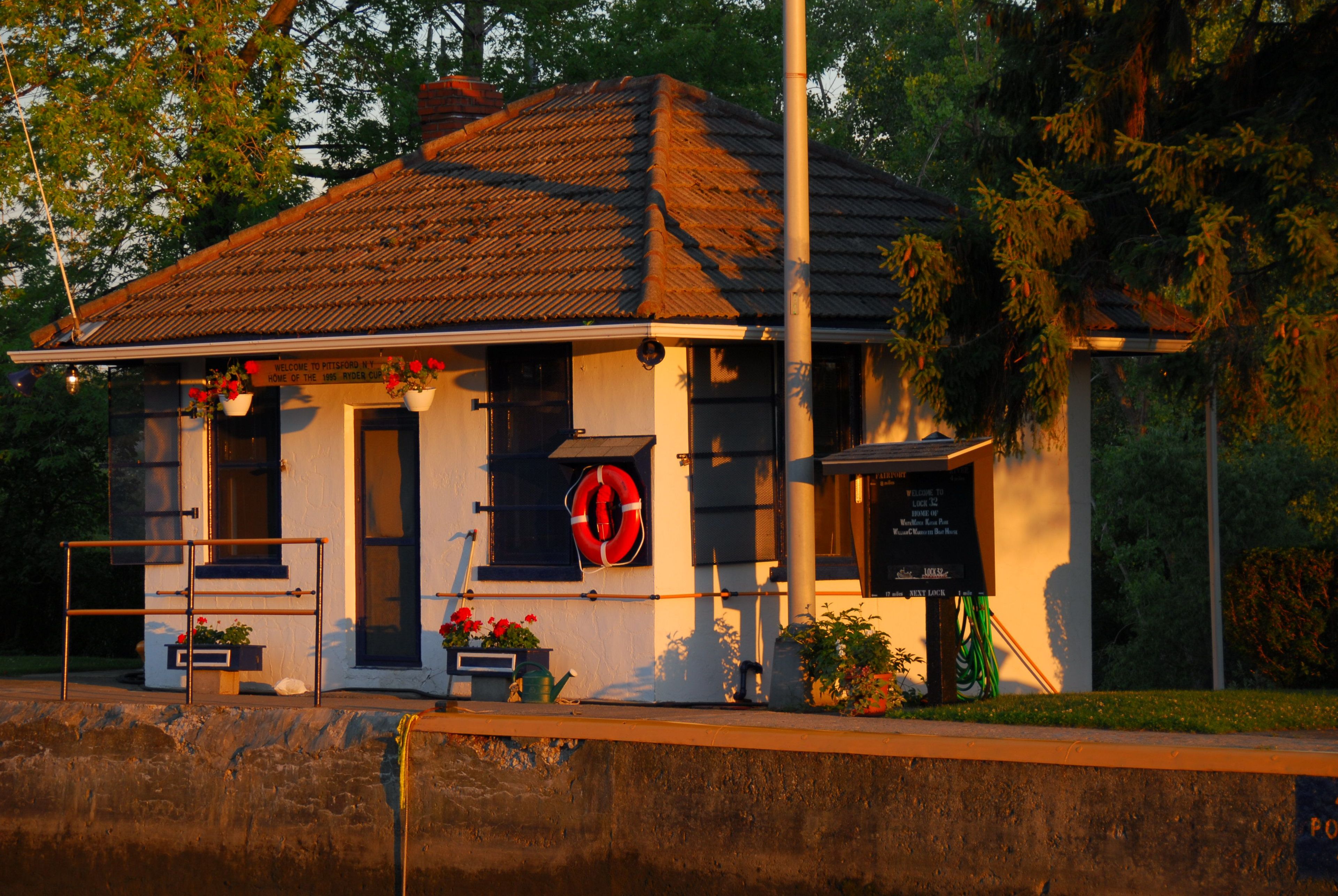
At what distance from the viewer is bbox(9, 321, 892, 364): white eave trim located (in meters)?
11.5

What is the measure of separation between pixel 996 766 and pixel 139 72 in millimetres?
13266

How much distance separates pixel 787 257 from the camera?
11344 millimetres

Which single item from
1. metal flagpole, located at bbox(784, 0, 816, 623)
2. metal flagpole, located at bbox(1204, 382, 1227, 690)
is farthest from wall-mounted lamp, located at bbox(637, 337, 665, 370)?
metal flagpole, located at bbox(1204, 382, 1227, 690)

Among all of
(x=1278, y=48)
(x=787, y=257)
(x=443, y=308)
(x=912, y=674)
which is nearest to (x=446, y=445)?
(x=443, y=308)

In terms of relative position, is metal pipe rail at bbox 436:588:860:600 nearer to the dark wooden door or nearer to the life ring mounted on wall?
the life ring mounted on wall

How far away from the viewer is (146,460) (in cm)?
1419

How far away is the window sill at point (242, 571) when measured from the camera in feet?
44.8

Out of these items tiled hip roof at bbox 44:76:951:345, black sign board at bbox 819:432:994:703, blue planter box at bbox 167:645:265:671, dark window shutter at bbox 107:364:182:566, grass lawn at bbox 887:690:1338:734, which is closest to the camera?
grass lawn at bbox 887:690:1338:734

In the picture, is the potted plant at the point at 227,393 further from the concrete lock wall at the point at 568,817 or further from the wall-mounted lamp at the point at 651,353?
the wall-mounted lamp at the point at 651,353

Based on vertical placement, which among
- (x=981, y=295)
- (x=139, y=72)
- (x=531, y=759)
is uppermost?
(x=139, y=72)

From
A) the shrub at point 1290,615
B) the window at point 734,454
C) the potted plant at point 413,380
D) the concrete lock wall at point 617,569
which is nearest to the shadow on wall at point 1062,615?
the concrete lock wall at point 617,569

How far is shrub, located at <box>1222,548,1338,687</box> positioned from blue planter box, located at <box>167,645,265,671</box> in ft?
28.1

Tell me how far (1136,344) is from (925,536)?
325cm

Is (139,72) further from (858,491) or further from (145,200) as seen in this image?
(858,491)
